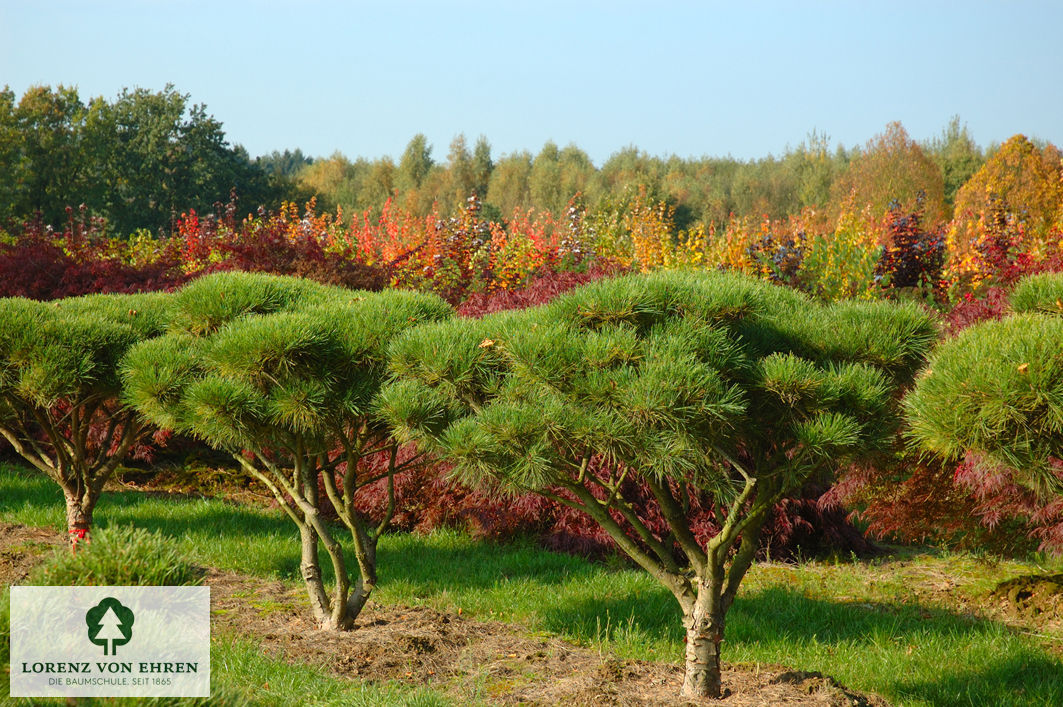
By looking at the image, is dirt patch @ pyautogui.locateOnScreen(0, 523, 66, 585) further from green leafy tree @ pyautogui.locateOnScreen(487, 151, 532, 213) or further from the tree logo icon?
green leafy tree @ pyautogui.locateOnScreen(487, 151, 532, 213)

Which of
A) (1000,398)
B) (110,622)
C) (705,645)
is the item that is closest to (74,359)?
(110,622)

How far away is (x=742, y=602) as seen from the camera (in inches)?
221

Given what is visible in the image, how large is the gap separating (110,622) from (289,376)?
143 cm

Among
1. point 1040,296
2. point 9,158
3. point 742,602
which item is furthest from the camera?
point 9,158

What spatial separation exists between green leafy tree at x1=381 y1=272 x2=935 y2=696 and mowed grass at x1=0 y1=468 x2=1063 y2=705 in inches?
43.0

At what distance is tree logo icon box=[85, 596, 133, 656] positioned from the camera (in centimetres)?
269

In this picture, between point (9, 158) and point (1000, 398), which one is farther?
point (9, 158)

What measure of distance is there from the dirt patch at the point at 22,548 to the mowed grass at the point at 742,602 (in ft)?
0.61

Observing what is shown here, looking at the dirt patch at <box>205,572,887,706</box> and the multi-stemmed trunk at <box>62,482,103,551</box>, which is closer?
the dirt patch at <box>205,572,887,706</box>

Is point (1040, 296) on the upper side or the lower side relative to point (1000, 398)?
upper

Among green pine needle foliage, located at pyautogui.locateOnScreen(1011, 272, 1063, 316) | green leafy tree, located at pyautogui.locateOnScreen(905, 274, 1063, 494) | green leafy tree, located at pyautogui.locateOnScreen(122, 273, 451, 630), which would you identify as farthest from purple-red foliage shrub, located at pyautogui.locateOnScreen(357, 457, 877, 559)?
green leafy tree, located at pyautogui.locateOnScreen(905, 274, 1063, 494)

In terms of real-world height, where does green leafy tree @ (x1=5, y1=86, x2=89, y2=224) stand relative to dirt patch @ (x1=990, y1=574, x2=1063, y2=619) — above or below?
above

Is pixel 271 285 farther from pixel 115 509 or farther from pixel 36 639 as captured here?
pixel 115 509

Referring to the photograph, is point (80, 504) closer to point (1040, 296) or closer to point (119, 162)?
point (1040, 296)
